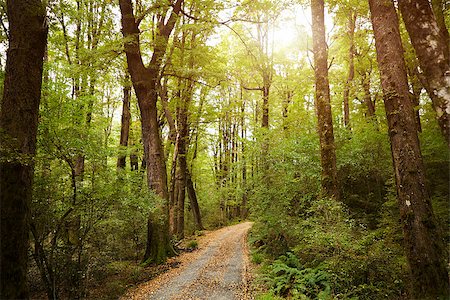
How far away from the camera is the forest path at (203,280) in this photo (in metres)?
7.25

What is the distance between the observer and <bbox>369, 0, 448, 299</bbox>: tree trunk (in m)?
4.01

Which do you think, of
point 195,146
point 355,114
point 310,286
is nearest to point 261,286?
point 310,286

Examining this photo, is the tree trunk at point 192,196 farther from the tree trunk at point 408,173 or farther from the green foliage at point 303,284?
the tree trunk at point 408,173

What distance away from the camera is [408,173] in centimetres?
429

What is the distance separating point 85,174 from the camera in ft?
22.2

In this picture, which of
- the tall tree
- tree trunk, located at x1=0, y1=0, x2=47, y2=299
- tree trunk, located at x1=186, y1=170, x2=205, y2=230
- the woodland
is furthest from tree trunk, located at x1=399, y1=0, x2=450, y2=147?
tree trunk, located at x1=186, y1=170, x2=205, y2=230

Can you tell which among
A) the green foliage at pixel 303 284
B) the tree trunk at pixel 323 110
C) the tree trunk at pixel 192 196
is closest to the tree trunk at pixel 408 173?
the green foliage at pixel 303 284

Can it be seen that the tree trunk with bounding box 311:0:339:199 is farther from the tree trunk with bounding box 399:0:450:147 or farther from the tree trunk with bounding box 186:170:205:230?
the tree trunk with bounding box 186:170:205:230

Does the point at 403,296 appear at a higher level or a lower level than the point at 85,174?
lower

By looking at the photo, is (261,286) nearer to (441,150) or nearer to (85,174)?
(85,174)

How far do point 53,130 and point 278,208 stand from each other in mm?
6993

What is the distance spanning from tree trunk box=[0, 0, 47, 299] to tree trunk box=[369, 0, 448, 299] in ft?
19.3

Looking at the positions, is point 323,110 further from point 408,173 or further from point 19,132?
point 19,132

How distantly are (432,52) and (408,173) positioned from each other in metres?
1.77
